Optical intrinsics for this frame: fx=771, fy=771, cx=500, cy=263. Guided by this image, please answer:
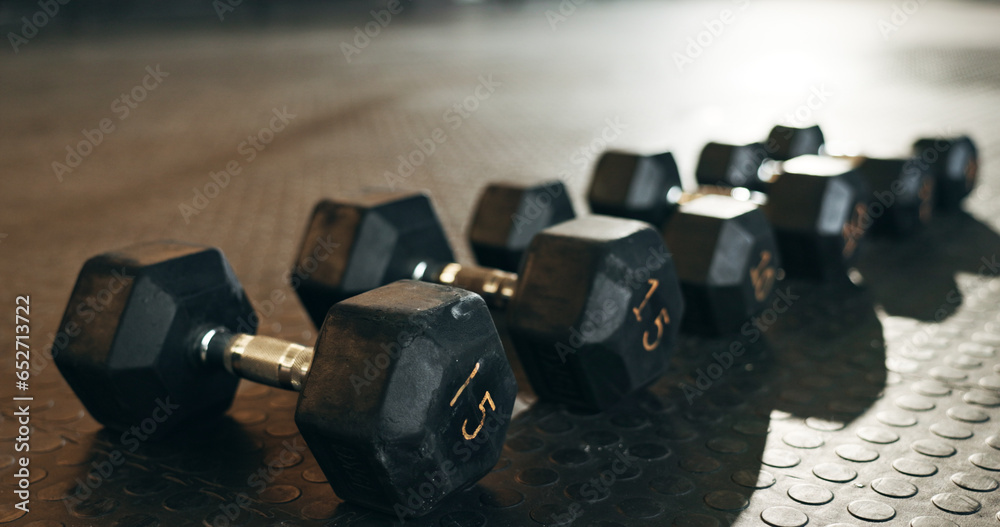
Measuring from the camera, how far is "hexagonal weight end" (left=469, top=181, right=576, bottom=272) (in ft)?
4.86

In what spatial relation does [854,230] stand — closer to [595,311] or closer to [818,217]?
[818,217]

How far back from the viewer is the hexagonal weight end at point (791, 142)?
77.2 inches

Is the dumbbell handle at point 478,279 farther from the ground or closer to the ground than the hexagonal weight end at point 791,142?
closer to the ground

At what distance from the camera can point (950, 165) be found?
1978mm

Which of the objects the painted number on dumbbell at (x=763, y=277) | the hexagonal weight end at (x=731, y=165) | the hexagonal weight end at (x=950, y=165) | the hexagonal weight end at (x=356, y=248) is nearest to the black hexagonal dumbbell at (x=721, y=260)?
the painted number on dumbbell at (x=763, y=277)

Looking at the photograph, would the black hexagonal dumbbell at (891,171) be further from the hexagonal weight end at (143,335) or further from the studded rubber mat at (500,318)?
the hexagonal weight end at (143,335)

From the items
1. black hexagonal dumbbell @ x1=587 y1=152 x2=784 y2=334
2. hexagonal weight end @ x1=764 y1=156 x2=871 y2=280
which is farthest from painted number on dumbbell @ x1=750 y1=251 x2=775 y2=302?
hexagonal weight end @ x1=764 y1=156 x2=871 y2=280

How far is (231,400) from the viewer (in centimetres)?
114

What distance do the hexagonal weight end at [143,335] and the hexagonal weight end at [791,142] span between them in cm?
146

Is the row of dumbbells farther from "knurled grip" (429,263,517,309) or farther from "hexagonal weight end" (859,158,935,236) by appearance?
"hexagonal weight end" (859,158,935,236)

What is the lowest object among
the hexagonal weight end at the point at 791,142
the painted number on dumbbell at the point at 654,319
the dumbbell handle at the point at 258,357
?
the dumbbell handle at the point at 258,357

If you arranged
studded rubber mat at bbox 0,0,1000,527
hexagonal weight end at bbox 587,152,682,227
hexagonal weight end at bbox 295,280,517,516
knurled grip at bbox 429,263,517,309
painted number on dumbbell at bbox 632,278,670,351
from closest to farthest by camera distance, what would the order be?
hexagonal weight end at bbox 295,280,517,516
studded rubber mat at bbox 0,0,1000,527
painted number on dumbbell at bbox 632,278,670,351
knurled grip at bbox 429,263,517,309
hexagonal weight end at bbox 587,152,682,227

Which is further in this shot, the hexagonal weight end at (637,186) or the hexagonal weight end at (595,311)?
the hexagonal weight end at (637,186)

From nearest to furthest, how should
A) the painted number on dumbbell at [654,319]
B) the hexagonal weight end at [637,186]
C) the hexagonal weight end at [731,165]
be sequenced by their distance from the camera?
the painted number on dumbbell at [654,319] → the hexagonal weight end at [637,186] → the hexagonal weight end at [731,165]
